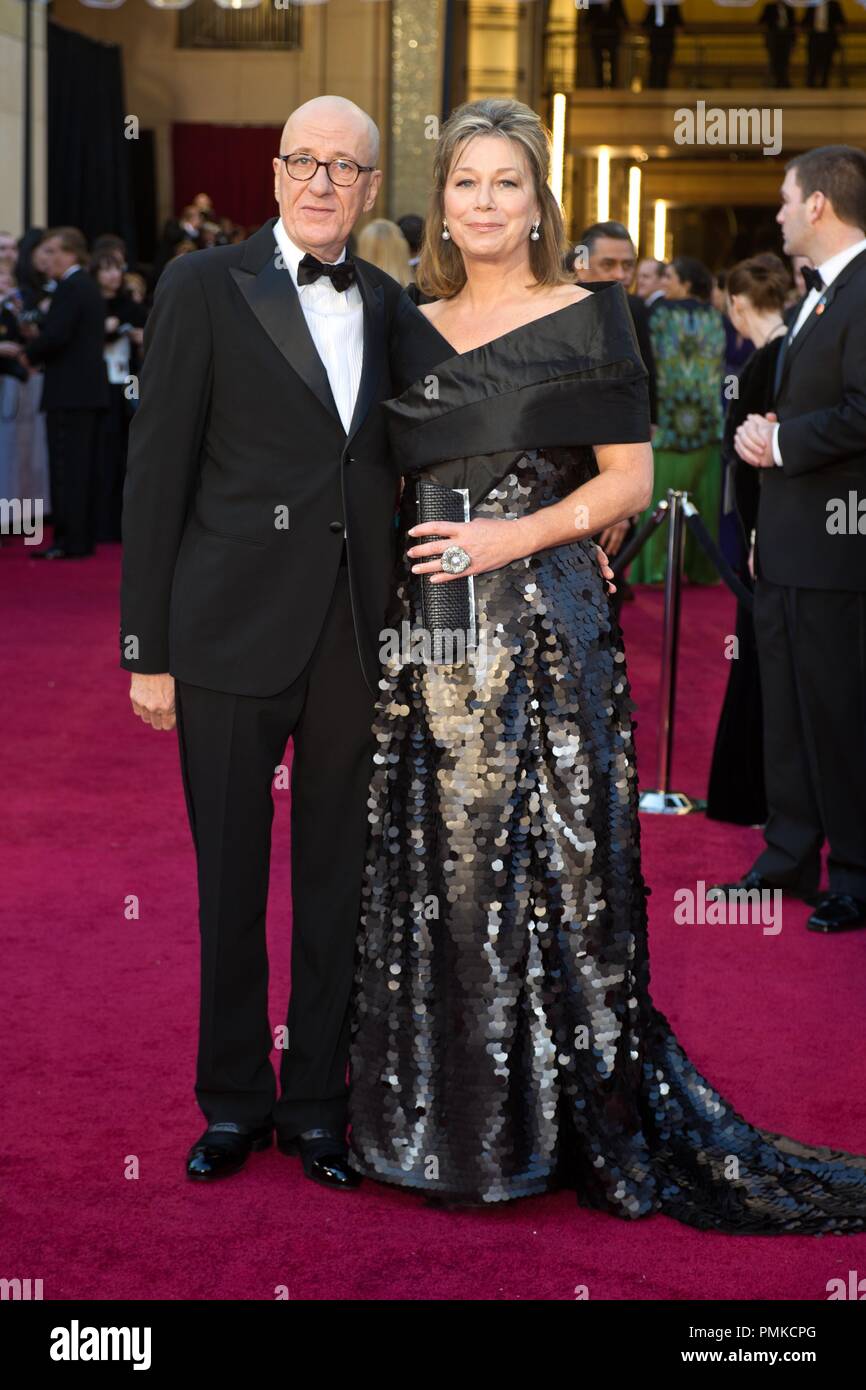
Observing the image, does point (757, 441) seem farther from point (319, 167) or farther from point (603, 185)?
point (603, 185)

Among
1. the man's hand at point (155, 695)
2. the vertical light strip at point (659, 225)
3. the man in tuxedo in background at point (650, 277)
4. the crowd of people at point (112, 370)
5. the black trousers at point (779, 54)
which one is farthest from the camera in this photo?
the vertical light strip at point (659, 225)

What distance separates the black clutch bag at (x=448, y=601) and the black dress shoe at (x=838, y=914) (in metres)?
2.06

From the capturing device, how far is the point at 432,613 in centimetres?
290

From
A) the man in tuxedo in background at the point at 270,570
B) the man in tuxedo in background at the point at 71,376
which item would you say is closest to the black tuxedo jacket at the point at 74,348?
the man in tuxedo in background at the point at 71,376

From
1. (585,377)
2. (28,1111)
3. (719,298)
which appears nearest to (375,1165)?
(28,1111)

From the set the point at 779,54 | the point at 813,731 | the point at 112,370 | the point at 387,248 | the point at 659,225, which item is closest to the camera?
the point at 813,731

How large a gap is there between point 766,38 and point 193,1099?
25.1 metres

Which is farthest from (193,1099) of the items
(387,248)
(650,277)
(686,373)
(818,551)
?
(650,277)

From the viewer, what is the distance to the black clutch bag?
289 centimetres

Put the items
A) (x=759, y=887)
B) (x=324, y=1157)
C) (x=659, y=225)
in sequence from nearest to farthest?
(x=324, y=1157) → (x=759, y=887) → (x=659, y=225)

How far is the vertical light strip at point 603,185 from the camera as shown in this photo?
25125mm

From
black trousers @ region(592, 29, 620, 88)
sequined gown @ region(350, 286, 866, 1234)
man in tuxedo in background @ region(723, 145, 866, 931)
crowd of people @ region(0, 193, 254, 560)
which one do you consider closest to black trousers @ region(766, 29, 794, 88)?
black trousers @ region(592, 29, 620, 88)

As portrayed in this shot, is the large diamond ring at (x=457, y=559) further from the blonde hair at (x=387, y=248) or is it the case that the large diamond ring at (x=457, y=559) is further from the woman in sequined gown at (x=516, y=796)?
the blonde hair at (x=387, y=248)

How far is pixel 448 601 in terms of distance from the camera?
2.89 meters
